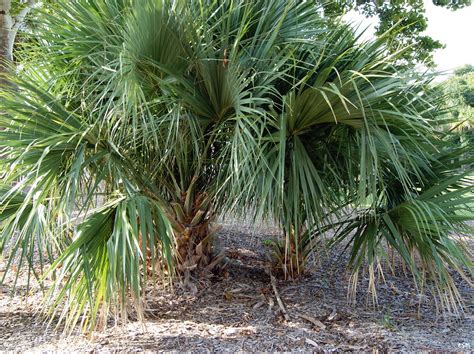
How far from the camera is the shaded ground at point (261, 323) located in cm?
318

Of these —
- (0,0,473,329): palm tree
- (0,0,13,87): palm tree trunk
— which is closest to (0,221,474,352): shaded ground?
(0,0,473,329): palm tree

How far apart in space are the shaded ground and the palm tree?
0.40 m

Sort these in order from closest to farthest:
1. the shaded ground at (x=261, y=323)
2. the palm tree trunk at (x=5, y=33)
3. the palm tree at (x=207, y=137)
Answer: the palm tree at (x=207, y=137) → the shaded ground at (x=261, y=323) → the palm tree trunk at (x=5, y=33)

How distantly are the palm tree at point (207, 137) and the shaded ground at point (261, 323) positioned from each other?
40cm

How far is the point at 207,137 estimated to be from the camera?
3.69 m

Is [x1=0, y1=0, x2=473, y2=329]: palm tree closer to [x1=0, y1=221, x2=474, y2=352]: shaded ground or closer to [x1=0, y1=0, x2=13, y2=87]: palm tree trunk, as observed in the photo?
[x1=0, y1=221, x2=474, y2=352]: shaded ground

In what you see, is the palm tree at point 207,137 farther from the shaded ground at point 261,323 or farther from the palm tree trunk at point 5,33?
the palm tree trunk at point 5,33

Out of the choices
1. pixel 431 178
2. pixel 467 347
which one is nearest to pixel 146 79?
pixel 431 178

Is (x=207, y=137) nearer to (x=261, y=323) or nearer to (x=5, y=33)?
(x=261, y=323)

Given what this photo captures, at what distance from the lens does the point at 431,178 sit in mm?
3660

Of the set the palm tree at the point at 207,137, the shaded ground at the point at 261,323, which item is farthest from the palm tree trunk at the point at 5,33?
the shaded ground at the point at 261,323

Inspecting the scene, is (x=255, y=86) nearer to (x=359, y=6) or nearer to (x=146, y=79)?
(x=146, y=79)

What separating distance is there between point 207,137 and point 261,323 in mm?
1687

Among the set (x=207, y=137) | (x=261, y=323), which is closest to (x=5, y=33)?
(x=207, y=137)
